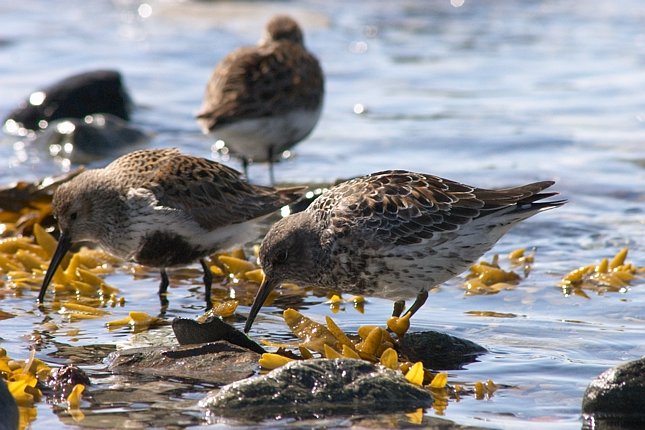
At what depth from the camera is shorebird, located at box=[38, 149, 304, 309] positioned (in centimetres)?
676

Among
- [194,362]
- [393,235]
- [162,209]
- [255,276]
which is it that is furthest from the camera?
[255,276]

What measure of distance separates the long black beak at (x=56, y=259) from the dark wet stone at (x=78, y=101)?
20.1 ft

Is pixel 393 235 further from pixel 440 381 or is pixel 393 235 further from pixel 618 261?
pixel 618 261

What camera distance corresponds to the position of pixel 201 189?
22.9 feet

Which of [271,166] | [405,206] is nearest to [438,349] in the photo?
[405,206]

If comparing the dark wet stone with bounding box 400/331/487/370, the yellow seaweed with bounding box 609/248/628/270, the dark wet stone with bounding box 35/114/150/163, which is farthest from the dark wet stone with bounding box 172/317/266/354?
the dark wet stone with bounding box 35/114/150/163

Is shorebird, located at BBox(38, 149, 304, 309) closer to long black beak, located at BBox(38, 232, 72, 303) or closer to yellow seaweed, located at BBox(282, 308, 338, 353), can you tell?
long black beak, located at BBox(38, 232, 72, 303)

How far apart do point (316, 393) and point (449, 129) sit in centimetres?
819

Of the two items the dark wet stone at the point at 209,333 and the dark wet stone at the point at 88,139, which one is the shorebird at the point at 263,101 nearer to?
the dark wet stone at the point at 88,139

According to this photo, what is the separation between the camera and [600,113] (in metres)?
13.0

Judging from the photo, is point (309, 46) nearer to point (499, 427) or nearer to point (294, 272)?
point (294, 272)

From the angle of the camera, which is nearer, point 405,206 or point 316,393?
point 316,393

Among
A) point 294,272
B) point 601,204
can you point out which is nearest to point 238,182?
point 294,272

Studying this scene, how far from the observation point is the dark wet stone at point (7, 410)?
437cm
